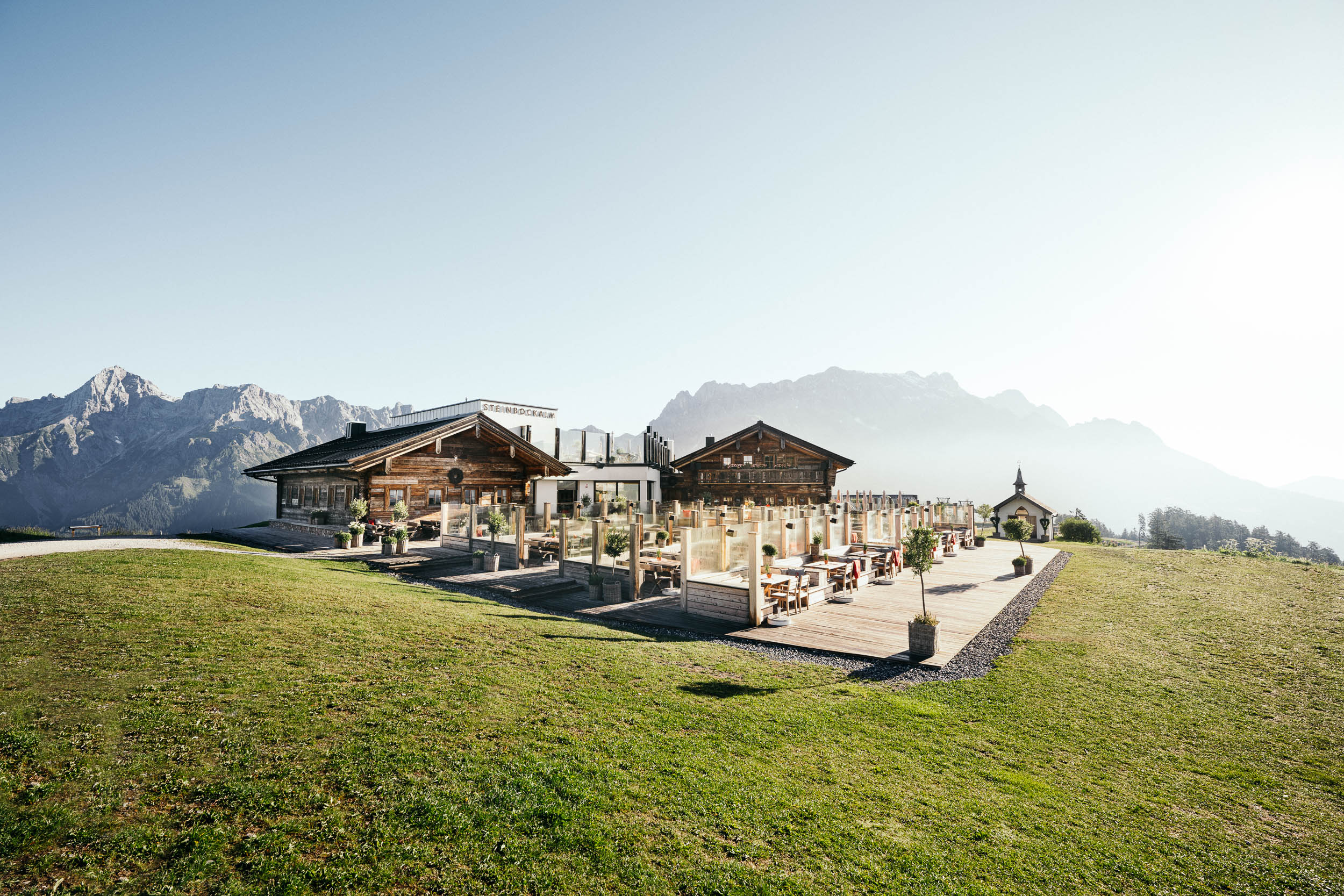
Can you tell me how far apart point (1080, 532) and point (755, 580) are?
115 ft

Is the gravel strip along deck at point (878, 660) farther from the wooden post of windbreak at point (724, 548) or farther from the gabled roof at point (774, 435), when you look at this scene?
the gabled roof at point (774, 435)

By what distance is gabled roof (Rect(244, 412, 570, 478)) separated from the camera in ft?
77.9

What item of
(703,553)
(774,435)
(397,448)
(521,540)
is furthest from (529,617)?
(774,435)

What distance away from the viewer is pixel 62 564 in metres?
11.8

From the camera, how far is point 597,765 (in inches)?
210

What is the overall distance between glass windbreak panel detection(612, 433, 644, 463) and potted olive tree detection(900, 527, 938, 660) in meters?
27.3

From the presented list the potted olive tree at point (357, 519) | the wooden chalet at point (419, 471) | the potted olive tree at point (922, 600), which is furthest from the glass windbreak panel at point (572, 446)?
the potted olive tree at point (922, 600)

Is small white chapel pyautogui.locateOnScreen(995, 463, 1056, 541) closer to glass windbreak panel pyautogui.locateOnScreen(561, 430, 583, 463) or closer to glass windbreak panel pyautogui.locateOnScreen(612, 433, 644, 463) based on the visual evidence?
glass windbreak panel pyautogui.locateOnScreen(612, 433, 644, 463)

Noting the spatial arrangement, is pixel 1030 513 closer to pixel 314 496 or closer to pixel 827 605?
pixel 827 605

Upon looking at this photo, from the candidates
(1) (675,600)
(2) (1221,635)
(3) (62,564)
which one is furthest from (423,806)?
(2) (1221,635)

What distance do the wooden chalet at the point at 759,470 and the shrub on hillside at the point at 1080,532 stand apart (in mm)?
15782

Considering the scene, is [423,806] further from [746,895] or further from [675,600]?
[675,600]

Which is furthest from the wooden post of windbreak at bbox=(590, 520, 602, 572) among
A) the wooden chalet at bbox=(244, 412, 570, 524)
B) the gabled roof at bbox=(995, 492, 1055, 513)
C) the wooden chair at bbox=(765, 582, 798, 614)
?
the gabled roof at bbox=(995, 492, 1055, 513)

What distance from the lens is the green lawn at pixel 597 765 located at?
13.0 ft
